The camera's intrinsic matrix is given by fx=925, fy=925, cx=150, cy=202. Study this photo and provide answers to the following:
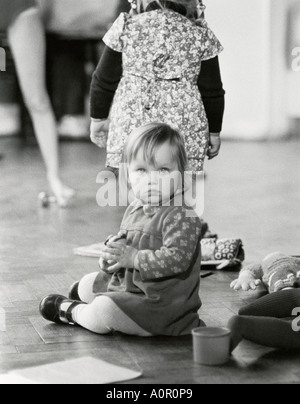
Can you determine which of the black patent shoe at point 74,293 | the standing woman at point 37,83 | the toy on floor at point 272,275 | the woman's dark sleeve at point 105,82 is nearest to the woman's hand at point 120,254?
the black patent shoe at point 74,293

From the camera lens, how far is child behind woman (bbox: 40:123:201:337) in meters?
2.49

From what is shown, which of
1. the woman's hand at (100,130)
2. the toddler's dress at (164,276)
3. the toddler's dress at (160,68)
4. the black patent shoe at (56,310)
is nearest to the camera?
the toddler's dress at (164,276)

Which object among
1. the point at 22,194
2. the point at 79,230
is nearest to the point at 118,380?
the point at 79,230

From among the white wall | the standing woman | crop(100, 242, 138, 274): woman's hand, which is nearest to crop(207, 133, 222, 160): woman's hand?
crop(100, 242, 138, 274): woman's hand

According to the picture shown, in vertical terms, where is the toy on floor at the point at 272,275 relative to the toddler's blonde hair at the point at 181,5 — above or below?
below

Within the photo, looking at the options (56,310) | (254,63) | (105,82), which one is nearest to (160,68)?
(105,82)

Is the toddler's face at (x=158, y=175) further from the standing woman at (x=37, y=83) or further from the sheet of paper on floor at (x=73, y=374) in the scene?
the standing woman at (x=37, y=83)

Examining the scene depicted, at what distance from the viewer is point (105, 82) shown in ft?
10.7

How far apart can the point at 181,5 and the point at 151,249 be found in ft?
3.40

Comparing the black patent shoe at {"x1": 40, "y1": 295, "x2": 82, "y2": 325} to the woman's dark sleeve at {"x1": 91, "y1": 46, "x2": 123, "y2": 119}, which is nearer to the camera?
the black patent shoe at {"x1": 40, "y1": 295, "x2": 82, "y2": 325}

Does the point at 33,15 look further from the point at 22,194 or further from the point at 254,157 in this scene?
the point at 254,157

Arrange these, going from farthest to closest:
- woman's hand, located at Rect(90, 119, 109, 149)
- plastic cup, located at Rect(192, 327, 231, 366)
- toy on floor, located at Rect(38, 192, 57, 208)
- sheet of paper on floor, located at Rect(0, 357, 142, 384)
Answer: toy on floor, located at Rect(38, 192, 57, 208)
woman's hand, located at Rect(90, 119, 109, 149)
plastic cup, located at Rect(192, 327, 231, 366)
sheet of paper on floor, located at Rect(0, 357, 142, 384)

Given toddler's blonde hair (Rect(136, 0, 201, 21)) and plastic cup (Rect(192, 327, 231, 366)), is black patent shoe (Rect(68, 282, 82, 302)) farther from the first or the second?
toddler's blonde hair (Rect(136, 0, 201, 21))

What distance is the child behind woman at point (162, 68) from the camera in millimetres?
3150
